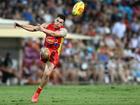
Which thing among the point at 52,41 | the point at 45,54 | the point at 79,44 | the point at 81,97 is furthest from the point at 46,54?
the point at 79,44

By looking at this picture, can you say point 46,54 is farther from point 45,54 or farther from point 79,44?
point 79,44

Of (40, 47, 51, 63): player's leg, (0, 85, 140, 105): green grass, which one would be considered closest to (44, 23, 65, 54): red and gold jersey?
(40, 47, 51, 63): player's leg

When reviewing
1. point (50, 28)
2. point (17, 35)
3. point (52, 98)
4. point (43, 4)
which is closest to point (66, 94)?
point (52, 98)

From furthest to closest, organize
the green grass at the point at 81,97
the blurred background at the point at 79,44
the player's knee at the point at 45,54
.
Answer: the blurred background at the point at 79,44 < the player's knee at the point at 45,54 < the green grass at the point at 81,97

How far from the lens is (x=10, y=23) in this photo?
28.8 meters

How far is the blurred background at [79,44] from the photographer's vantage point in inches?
1154

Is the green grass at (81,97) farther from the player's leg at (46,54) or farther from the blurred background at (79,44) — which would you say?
the blurred background at (79,44)

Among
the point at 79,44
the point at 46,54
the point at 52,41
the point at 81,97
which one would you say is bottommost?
the point at 81,97

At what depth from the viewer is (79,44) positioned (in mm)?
31641

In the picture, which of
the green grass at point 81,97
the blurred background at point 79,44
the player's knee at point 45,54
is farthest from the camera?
the blurred background at point 79,44

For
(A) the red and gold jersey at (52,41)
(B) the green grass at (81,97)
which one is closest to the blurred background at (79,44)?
(B) the green grass at (81,97)

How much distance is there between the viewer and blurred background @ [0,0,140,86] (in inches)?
1154

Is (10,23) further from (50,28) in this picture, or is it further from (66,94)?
(50,28)

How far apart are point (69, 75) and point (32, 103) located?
13046 mm
